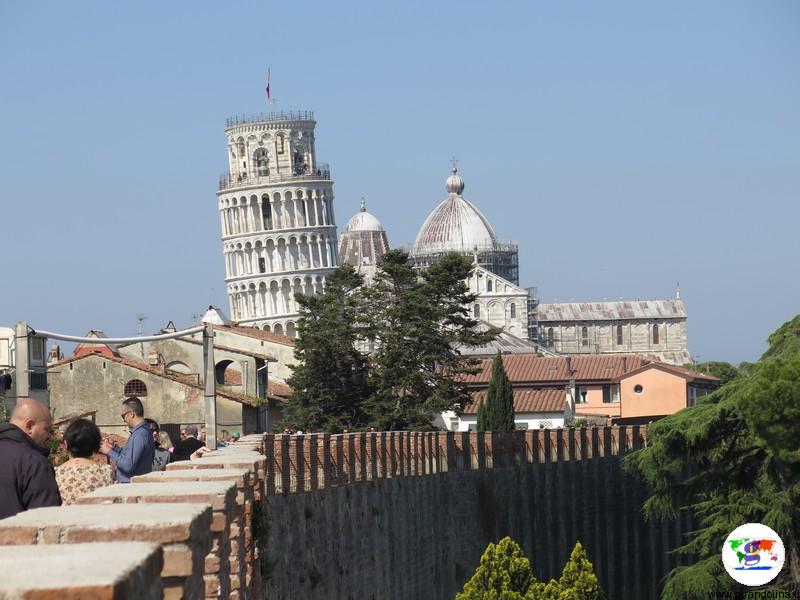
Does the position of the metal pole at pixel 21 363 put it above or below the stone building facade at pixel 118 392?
below

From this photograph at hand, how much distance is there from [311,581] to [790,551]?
45.3 feet

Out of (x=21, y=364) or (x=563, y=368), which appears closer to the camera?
(x=21, y=364)

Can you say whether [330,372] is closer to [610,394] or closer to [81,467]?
[610,394]

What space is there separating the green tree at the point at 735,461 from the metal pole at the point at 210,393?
965 centimetres

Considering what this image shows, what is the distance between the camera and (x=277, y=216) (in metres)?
159

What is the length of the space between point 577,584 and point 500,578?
293 centimetres

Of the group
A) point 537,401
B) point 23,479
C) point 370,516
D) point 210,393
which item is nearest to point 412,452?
point 370,516

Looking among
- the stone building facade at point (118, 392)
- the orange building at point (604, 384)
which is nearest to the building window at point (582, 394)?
the orange building at point (604, 384)

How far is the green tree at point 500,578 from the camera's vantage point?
96.7 feet

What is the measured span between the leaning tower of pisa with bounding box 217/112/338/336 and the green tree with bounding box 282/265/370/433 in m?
90.3

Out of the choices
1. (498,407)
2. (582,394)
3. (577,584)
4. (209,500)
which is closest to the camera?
(209,500)

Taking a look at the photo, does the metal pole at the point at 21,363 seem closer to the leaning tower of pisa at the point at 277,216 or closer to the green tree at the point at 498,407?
the green tree at the point at 498,407

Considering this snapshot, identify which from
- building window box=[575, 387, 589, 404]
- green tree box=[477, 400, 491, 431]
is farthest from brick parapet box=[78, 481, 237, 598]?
building window box=[575, 387, 589, 404]

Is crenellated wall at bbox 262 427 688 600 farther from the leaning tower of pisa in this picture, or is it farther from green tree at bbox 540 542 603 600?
the leaning tower of pisa
